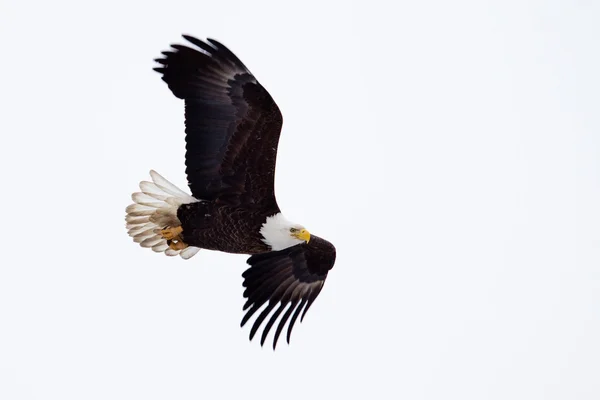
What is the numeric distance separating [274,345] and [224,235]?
1091 millimetres

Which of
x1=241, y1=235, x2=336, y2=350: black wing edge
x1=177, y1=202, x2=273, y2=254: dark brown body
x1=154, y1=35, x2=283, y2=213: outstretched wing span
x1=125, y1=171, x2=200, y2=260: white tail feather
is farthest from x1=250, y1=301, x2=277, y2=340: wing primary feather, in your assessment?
x1=154, y1=35, x2=283, y2=213: outstretched wing span

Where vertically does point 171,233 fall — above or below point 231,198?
below

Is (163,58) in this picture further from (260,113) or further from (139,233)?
(139,233)

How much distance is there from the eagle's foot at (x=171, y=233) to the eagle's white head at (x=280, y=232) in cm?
78

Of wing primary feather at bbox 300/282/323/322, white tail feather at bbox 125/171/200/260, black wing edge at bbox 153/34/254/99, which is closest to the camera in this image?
black wing edge at bbox 153/34/254/99

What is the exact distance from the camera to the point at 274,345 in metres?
9.19

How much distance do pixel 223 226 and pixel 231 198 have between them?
0.25 meters

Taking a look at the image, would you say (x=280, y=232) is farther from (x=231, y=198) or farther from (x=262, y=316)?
(x=262, y=316)

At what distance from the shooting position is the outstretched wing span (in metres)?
8.52

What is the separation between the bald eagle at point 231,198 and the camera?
855 centimetres

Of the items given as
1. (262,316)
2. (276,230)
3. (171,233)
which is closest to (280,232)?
(276,230)

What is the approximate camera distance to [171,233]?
9242mm

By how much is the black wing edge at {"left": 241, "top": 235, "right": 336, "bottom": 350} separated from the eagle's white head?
514 mm

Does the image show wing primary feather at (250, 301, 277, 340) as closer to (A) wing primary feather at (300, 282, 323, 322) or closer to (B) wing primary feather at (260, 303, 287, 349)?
(B) wing primary feather at (260, 303, 287, 349)
